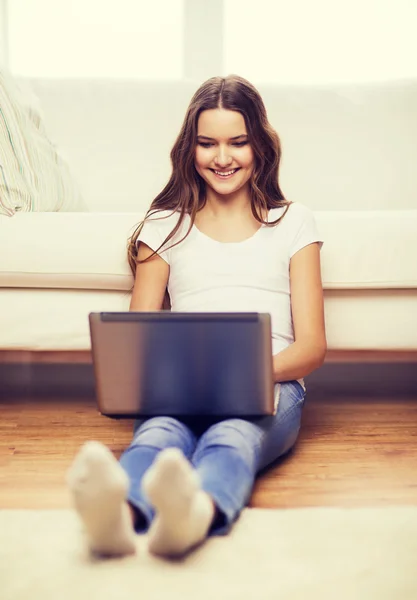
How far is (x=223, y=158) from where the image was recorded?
1358 mm

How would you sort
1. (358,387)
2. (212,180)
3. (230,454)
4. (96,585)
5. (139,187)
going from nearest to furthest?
(96,585), (230,454), (212,180), (358,387), (139,187)

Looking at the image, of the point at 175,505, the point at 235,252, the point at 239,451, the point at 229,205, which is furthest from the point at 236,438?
the point at 229,205

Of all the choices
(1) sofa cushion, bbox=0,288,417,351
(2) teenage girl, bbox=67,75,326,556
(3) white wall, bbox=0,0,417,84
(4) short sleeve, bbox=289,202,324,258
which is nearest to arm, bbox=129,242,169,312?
(2) teenage girl, bbox=67,75,326,556

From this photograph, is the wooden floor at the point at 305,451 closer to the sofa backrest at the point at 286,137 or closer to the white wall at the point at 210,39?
the sofa backrest at the point at 286,137

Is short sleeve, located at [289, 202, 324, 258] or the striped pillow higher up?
the striped pillow

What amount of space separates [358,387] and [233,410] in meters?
0.99

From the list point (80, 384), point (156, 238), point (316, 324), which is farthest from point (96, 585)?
point (80, 384)

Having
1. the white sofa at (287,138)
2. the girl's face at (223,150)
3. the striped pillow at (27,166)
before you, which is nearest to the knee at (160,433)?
the girl's face at (223,150)

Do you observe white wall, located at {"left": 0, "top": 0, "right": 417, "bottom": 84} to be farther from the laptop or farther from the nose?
the laptop

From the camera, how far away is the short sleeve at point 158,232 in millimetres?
1415

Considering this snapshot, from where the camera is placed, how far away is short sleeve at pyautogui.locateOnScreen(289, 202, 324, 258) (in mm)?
1360

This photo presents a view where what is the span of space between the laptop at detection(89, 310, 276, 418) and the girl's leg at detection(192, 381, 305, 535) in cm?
4

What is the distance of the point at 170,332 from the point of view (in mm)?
959

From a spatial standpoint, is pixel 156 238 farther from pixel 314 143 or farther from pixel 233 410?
pixel 314 143
